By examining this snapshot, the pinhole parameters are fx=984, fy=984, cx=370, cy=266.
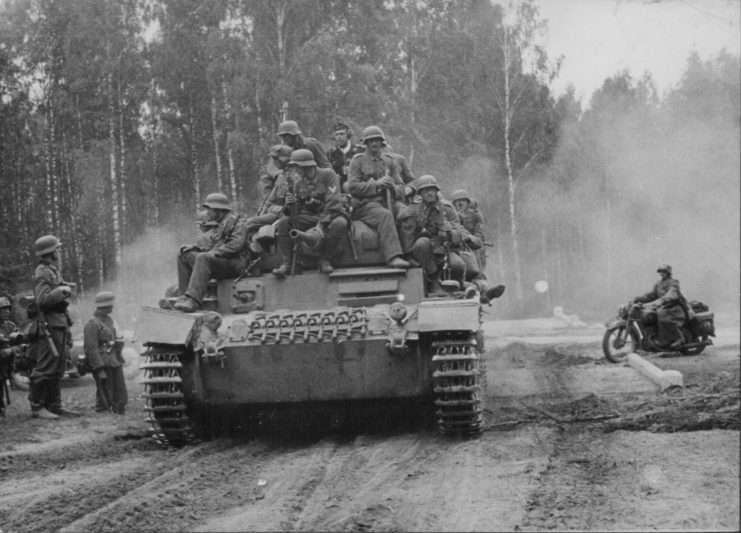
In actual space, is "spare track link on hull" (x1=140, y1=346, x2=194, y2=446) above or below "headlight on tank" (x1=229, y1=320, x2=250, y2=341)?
below

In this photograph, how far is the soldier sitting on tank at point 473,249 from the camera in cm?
1234

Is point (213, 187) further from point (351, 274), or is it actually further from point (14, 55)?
point (351, 274)

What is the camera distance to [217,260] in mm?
10328

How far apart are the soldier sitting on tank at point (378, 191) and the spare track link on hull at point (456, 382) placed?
178cm

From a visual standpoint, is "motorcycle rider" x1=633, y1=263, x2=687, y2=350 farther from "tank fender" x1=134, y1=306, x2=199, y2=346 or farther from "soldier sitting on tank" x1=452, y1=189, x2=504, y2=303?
"tank fender" x1=134, y1=306, x2=199, y2=346

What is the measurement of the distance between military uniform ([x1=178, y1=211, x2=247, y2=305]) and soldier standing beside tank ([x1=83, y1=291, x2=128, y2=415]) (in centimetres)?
253

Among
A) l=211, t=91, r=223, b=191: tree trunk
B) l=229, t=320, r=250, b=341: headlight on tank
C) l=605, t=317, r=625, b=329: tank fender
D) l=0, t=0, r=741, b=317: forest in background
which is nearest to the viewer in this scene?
l=229, t=320, r=250, b=341: headlight on tank

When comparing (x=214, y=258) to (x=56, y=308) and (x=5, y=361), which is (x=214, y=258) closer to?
(x=56, y=308)

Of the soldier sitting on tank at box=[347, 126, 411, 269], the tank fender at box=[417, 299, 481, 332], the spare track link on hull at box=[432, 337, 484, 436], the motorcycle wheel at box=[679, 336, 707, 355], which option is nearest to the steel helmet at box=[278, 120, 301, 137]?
the soldier sitting on tank at box=[347, 126, 411, 269]

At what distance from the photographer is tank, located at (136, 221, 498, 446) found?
8656 millimetres

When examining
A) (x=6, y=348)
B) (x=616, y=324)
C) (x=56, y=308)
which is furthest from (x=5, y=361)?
(x=616, y=324)

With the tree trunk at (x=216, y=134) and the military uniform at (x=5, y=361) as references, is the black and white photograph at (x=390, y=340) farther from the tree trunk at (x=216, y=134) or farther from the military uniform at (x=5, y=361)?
the tree trunk at (x=216, y=134)

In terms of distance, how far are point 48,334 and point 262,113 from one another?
15.5 m

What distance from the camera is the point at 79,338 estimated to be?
20.9 meters
